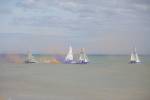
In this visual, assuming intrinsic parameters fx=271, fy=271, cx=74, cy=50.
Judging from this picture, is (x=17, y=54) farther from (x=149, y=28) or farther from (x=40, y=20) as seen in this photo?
(x=149, y=28)

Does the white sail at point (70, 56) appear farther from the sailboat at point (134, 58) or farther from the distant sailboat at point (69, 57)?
the sailboat at point (134, 58)

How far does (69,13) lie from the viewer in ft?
7.42

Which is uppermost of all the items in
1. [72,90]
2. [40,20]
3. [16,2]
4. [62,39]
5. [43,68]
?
[16,2]

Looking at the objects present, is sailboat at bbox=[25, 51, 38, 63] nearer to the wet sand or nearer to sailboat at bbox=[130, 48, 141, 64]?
the wet sand

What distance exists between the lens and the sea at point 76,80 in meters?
2.23

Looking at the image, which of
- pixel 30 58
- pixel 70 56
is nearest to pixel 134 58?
pixel 70 56

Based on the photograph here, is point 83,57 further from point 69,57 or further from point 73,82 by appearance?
point 73,82

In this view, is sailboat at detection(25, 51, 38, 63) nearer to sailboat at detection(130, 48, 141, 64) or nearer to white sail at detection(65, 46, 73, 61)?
white sail at detection(65, 46, 73, 61)

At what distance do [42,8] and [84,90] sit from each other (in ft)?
2.50

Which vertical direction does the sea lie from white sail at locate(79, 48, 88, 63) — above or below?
below

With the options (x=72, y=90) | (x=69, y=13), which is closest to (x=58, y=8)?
(x=69, y=13)

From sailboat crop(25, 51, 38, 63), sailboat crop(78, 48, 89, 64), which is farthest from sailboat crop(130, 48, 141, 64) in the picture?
sailboat crop(25, 51, 38, 63)

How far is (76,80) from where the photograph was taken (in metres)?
2.25

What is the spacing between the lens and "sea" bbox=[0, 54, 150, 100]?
87.8 inches
